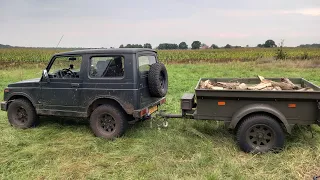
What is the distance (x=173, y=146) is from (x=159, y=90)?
1288 millimetres

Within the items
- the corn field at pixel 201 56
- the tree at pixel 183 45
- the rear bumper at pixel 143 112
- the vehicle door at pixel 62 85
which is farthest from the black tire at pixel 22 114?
the tree at pixel 183 45

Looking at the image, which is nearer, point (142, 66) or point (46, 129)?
point (142, 66)

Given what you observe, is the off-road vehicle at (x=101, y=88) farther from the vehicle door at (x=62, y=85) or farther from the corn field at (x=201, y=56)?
the corn field at (x=201, y=56)

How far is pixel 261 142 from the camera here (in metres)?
4.71

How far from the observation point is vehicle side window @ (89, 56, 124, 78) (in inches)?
219

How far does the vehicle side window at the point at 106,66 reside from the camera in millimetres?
5565

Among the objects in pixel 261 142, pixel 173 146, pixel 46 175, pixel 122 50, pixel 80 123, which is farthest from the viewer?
pixel 80 123

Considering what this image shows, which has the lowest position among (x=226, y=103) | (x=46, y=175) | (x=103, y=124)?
(x=46, y=175)

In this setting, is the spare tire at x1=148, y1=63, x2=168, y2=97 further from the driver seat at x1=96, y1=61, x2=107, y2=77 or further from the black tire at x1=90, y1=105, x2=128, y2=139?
the driver seat at x1=96, y1=61, x2=107, y2=77

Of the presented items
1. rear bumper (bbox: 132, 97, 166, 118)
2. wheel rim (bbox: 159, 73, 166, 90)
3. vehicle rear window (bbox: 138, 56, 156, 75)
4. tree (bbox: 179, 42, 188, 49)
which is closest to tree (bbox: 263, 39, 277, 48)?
tree (bbox: 179, 42, 188, 49)

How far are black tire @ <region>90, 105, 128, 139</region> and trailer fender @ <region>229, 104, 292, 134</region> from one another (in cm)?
209

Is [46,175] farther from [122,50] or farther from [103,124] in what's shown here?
[122,50]

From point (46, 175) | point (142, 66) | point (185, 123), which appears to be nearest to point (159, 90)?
point (142, 66)

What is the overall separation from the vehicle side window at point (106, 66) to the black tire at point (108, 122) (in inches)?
25.5
